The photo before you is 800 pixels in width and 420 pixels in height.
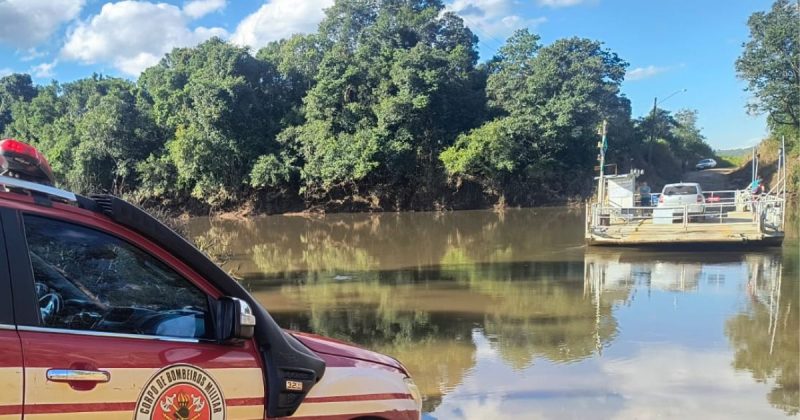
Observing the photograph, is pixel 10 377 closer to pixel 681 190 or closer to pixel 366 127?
pixel 681 190

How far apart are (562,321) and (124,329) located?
8.07m

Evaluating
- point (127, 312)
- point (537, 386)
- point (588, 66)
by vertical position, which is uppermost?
point (588, 66)

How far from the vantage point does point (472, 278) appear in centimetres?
1327

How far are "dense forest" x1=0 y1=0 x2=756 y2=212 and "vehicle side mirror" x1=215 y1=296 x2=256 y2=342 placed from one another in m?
33.7

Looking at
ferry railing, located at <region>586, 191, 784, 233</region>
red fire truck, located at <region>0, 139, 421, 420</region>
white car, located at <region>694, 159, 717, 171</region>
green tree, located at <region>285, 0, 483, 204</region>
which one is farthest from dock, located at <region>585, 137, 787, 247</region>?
white car, located at <region>694, 159, 717, 171</region>

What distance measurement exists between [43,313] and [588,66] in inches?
1571

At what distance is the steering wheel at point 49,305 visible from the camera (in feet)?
6.38

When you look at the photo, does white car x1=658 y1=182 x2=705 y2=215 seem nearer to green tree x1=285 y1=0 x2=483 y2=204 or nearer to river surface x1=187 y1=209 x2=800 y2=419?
river surface x1=187 y1=209 x2=800 y2=419

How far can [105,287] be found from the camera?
2.24 metres

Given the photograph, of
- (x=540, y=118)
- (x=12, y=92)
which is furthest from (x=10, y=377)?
(x=12, y=92)

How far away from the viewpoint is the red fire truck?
1840mm

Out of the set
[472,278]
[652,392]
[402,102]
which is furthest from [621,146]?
[652,392]

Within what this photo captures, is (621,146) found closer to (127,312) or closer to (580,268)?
(580,268)

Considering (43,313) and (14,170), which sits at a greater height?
(14,170)
